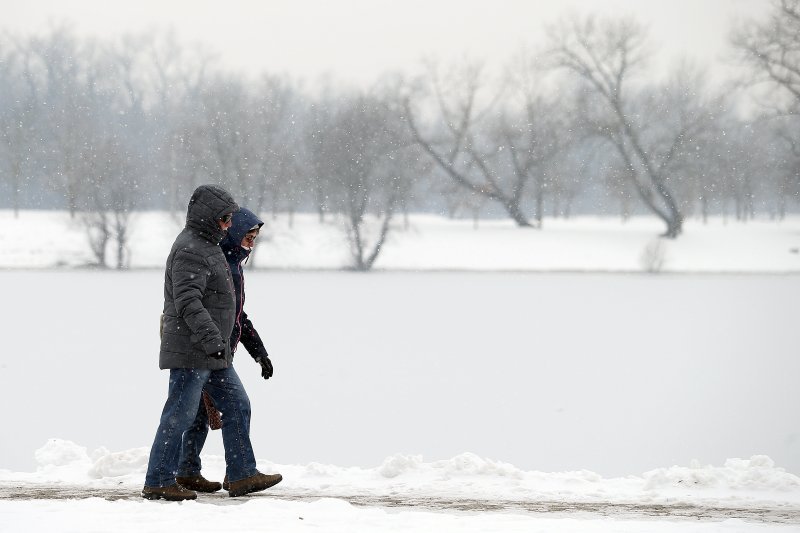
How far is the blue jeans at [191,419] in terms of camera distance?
4.87 m

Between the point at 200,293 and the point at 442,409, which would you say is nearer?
the point at 200,293

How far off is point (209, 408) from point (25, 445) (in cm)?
312

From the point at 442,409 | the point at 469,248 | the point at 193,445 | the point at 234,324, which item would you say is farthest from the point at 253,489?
the point at 469,248

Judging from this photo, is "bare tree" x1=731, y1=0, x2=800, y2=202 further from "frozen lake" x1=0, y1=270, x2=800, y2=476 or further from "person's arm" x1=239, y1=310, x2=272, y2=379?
"person's arm" x1=239, y1=310, x2=272, y2=379

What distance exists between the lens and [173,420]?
4.88 m

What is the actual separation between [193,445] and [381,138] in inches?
1407

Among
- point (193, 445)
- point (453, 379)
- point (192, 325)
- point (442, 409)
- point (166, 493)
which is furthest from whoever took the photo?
point (453, 379)

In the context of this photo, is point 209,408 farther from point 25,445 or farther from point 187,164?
point 187,164

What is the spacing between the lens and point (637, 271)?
38.6 metres

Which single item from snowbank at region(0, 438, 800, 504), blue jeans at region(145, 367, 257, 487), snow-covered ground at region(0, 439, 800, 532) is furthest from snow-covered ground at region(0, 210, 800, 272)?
blue jeans at region(145, 367, 257, 487)

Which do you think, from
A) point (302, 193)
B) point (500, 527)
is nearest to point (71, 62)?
point (302, 193)

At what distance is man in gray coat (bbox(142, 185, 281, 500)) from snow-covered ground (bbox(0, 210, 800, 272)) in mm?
32184

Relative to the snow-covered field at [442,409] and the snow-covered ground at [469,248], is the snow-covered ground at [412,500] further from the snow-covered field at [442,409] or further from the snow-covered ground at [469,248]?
the snow-covered ground at [469,248]

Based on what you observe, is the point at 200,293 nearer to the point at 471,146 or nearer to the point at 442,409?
the point at 442,409
